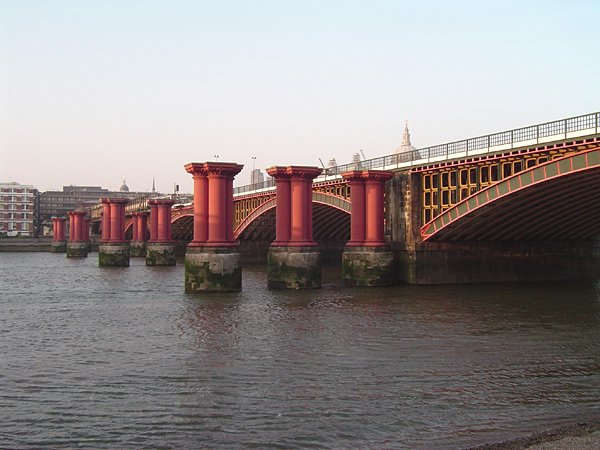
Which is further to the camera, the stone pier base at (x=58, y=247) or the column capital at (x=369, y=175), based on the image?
the stone pier base at (x=58, y=247)

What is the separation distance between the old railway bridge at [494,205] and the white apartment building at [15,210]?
13073cm

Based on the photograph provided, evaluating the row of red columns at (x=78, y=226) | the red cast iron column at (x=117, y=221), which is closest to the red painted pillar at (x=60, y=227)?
the row of red columns at (x=78, y=226)

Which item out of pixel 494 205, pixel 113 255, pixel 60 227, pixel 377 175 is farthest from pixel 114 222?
pixel 60 227

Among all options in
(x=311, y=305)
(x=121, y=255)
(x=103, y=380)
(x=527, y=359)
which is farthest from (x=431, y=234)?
(x=121, y=255)

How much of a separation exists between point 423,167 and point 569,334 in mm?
18080

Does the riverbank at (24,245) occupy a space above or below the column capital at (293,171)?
below

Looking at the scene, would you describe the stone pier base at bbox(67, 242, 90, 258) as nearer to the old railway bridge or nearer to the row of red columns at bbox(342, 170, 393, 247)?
the old railway bridge

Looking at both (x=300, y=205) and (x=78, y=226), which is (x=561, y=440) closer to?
(x=300, y=205)

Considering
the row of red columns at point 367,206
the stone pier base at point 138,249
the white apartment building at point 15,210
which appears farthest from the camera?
the white apartment building at point 15,210

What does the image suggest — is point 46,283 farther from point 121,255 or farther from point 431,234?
point 431,234

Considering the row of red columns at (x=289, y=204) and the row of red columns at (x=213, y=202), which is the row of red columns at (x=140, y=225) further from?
the row of red columns at (x=213, y=202)

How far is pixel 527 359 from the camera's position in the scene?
62.0 ft

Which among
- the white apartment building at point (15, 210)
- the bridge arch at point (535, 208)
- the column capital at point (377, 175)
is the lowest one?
the bridge arch at point (535, 208)

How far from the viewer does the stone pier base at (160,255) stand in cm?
6669
